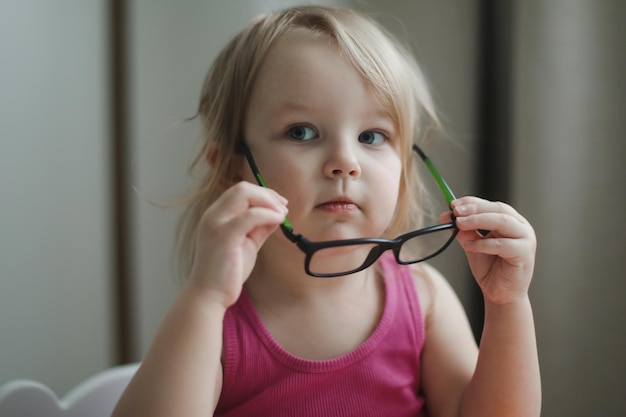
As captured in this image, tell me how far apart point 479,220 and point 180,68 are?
0.77 meters

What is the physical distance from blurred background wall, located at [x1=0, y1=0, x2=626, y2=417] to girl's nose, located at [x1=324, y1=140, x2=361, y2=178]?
0.39 metres

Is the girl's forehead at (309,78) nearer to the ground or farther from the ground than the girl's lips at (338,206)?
farther from the ground

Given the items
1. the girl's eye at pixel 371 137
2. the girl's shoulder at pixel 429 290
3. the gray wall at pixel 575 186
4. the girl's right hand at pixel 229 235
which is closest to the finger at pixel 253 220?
the girl's right hand at pixel 229 235

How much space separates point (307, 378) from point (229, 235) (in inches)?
11.4

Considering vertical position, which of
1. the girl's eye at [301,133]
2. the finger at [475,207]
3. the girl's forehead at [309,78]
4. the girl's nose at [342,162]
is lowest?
the finger at [475,207]

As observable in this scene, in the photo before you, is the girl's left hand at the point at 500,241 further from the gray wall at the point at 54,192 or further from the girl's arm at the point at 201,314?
the gray wall at the point at 54,192

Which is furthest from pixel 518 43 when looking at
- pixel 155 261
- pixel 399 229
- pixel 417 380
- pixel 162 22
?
pixel 155 261

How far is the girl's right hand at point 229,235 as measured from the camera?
704 mm

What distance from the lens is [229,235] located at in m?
0.70

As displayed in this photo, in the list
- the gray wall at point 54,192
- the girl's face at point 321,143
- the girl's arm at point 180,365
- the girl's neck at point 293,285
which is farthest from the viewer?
the gray wall at point 54,192

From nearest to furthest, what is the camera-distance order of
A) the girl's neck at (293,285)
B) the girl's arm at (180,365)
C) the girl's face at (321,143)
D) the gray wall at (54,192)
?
the girl's arm at (180,365) < the girl's face at (321,143) < the girl's neck at (293,285) < the gray wall at (54,192)

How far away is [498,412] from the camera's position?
0.82 metres

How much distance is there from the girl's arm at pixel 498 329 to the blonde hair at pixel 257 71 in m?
0.21

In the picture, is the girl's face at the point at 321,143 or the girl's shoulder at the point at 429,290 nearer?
the girl's face at the point at 321,143
